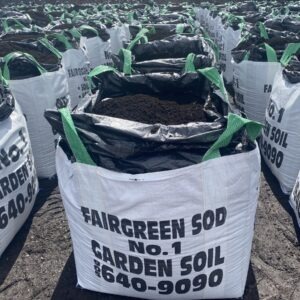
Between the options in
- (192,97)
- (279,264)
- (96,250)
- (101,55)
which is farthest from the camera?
(101,55)

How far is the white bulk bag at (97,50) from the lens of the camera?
4852 mm

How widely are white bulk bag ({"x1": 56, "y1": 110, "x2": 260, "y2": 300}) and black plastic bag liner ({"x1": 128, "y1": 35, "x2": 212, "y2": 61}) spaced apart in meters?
1.68

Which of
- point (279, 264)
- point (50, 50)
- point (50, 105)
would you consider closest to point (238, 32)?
point (50, 50)

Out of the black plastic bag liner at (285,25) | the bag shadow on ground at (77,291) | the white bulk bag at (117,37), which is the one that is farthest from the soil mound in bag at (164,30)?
the bag shadow on ground at (77,291)

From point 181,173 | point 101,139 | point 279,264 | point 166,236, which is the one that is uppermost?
point 101,139

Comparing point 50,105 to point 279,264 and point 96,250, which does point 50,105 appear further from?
point 279,264

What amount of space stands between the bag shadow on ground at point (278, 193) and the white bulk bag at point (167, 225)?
2.48ft

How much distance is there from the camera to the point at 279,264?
6.38 feet

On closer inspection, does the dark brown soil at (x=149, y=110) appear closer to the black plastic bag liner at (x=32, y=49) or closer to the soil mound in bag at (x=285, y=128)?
the soil mound in bag at (x=285, y=128)

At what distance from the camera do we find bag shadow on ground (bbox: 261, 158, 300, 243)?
2.29m

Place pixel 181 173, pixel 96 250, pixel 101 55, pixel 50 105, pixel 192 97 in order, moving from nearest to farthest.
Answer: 1. pixel 181 173
2. pixel 96 250
3. pixel 192 97
4. pixel 50 105
5. pixel 101 55

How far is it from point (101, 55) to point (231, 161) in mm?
3883

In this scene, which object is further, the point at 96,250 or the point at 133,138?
the point at 96,250

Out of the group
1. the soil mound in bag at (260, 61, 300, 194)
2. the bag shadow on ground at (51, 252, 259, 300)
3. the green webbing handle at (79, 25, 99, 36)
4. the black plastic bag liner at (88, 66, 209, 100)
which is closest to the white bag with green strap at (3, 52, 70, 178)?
the black plastic bag liner at (88, 66, 209, 100)
